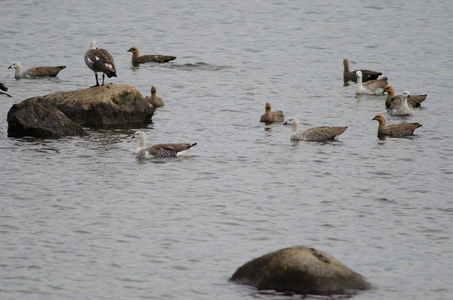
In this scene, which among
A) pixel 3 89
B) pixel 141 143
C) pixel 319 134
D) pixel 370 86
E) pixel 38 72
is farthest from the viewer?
pixel 38 72

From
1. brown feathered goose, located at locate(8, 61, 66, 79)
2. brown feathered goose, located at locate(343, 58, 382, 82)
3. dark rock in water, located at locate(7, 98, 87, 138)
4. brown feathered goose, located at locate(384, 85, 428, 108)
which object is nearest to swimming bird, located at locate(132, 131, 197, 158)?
dark rock in water, located at locate(7, 98, 87, 138)

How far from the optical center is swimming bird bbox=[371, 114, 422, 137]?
71.9 ft

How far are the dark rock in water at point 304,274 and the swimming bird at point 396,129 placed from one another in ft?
37.5

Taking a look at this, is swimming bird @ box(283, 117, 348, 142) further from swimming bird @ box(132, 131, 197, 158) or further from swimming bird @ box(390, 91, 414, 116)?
swimming bird @ box(390, 91, 414, 116)

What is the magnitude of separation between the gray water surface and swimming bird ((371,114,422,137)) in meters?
0.34

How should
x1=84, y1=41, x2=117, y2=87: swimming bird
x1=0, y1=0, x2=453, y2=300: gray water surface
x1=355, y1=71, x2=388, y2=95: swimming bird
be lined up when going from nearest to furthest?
x1=0, y1=0, x2=453, y2=300: gray water surface
x1=84, y1=41, x2=117, y2=87: swimming bird
x1=355, y1=71, x2=388, y2=95: swimming bird

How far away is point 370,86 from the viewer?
93.9 feet

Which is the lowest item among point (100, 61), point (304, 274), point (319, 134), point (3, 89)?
point (3, 89)

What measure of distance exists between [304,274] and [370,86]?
18817 mm

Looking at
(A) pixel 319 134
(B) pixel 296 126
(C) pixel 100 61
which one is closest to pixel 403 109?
(A) pixel 319 134

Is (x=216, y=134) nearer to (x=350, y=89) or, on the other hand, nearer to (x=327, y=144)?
(x=327, y=144)

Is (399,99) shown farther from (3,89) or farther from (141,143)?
(3,89)

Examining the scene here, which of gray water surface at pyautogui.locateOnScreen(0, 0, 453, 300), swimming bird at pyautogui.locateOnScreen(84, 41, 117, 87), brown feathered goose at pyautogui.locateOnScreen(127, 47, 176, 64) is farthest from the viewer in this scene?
brown feathered goose at pyautogui.locateOnScreen(127, 47, 176, 64)

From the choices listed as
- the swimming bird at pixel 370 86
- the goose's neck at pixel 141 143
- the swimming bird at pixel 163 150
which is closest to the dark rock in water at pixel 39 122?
the goose's neck at pixel 141 143
